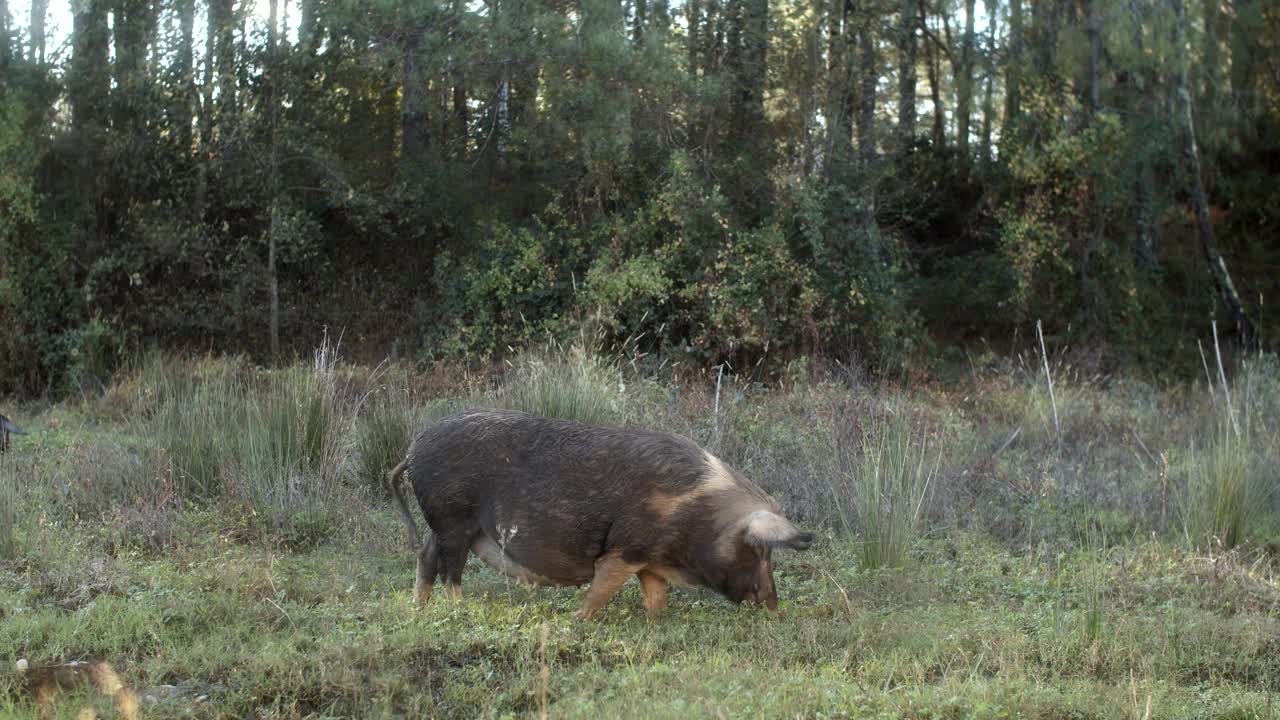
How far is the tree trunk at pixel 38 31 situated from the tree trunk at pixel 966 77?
12.7m

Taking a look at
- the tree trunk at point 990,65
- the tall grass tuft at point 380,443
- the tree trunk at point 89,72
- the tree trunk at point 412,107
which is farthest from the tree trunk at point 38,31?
the tree trunk at point 990,65

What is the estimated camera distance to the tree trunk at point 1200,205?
17.0 metres

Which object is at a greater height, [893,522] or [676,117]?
[676,117]

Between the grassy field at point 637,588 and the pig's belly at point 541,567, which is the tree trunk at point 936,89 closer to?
the grassy field at point 637,588

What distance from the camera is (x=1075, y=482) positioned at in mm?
9164

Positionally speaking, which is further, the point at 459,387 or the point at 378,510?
the point at 459,387

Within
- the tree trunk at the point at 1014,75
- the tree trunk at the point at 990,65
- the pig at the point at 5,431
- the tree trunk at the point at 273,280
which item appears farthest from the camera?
the tree trunk at the point at 990,65

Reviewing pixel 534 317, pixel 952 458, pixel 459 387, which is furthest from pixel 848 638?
pixel 534 317

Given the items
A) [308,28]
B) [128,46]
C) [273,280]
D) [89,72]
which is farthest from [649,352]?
[89,72]

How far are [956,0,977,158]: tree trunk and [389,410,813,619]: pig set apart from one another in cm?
1421

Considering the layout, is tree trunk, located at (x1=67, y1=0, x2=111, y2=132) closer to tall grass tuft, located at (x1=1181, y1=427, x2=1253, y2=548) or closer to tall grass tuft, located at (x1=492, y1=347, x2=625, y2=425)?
tall grass tuft, located at (x1=492, y1=347, x2=625, y2=425)

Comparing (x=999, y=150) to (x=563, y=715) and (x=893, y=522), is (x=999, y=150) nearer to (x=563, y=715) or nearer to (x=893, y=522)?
(x=893, y=522)

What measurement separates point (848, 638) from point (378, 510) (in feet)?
11.5

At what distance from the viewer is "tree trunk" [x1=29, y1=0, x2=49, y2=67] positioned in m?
16.2
